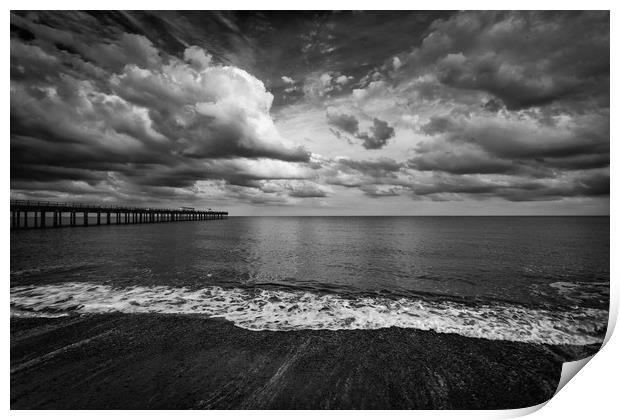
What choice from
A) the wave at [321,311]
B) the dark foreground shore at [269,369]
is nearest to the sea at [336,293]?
the wave at [321,311]

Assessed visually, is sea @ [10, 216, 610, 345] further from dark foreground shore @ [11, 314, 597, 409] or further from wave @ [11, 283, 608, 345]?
dark foreground shore @ [11, 314, 597, 409]

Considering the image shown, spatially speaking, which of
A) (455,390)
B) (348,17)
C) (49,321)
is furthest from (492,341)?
(49,321)

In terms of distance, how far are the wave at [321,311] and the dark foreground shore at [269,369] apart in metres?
0.72

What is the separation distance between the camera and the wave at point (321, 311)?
8.13 meters

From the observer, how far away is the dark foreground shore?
16.5 feet

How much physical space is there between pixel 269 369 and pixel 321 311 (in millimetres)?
3919

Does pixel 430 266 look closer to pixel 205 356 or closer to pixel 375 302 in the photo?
pixel 375 302

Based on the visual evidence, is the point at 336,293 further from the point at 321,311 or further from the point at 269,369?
the point at 269,369

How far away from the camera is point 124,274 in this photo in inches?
571

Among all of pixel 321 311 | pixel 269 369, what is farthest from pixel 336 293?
pixel 269 369

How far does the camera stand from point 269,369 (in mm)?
5699
